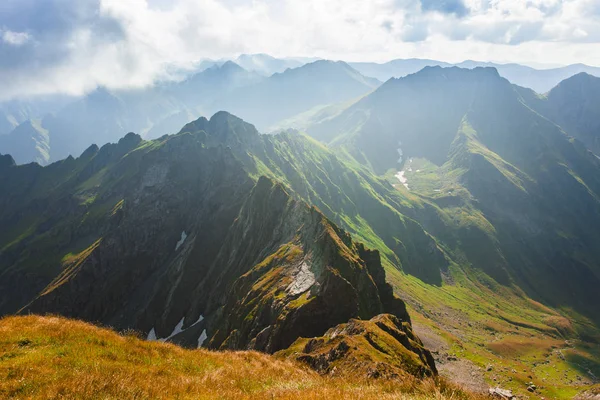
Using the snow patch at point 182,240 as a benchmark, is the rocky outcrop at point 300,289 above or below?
above

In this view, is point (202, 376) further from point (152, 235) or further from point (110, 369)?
point (152, 235)

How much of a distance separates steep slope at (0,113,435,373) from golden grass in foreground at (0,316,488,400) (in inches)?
711

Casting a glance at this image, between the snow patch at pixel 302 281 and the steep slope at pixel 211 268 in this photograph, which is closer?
the steep slope at pixel 211 268

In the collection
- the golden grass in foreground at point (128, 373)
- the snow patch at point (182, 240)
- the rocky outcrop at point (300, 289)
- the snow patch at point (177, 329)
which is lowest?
the snow patch at point (177, 329)

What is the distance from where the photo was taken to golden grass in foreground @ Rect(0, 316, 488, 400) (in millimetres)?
9961

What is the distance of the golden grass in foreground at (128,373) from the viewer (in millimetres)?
9961

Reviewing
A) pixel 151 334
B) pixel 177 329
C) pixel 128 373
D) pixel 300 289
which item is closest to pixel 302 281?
pixel 300 289

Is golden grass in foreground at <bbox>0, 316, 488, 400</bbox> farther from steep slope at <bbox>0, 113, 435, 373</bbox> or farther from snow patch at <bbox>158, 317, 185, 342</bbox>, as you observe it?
snow patch at <bbox>158, 317, 185, 342</bbox>

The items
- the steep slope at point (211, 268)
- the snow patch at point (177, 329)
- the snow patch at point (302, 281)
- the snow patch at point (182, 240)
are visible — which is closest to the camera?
the steep slope at point (211, 268)

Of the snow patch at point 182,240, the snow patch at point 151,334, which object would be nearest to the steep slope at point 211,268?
the snow patch at point 182,240

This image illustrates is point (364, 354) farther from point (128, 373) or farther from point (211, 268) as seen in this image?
point (211, 268)

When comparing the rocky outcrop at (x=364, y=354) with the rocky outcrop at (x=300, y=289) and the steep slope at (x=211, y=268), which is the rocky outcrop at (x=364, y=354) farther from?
the rocky outcrop at (x=300, y=289)

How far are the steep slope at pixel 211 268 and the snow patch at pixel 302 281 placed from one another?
0.23 m

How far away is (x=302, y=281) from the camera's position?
57312 mm
